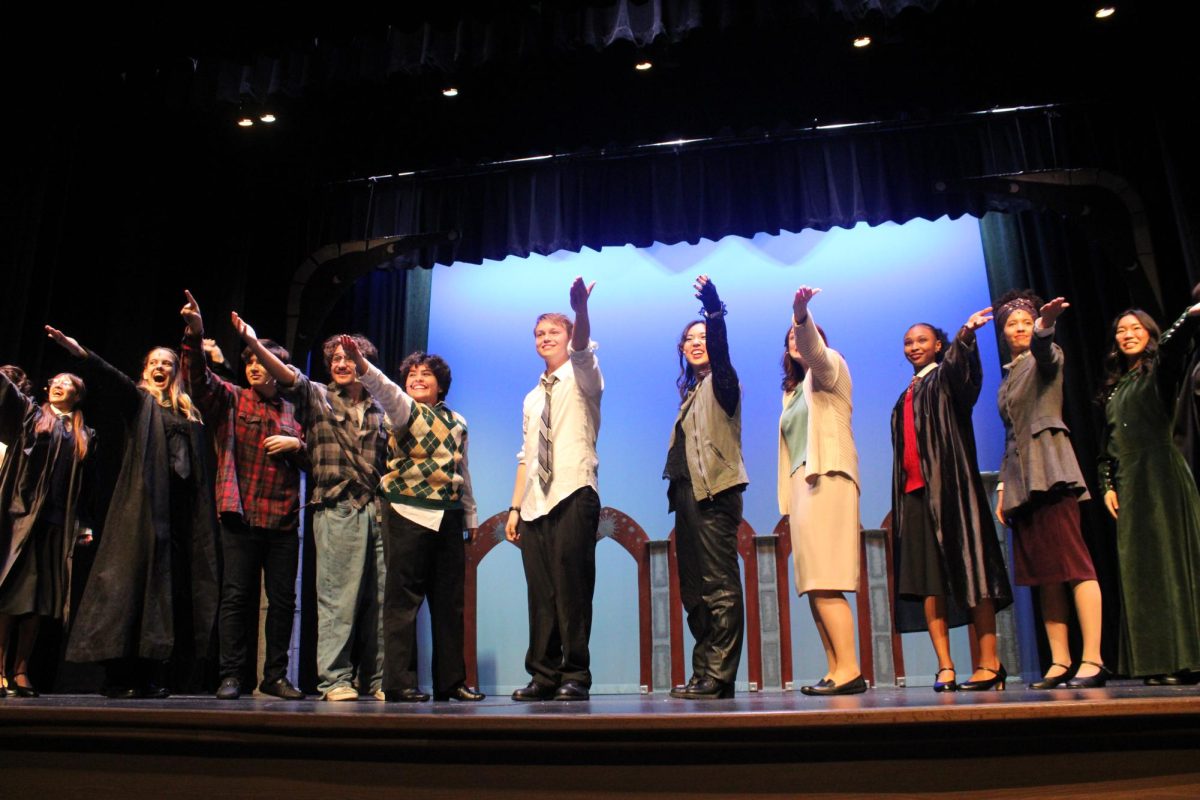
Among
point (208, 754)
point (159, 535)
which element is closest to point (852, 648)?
point (208, 754)

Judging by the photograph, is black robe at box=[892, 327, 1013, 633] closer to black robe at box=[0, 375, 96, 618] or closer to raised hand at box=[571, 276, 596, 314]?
raised hand at box=[571, 276, 596, 314]

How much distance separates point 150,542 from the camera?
3826mm

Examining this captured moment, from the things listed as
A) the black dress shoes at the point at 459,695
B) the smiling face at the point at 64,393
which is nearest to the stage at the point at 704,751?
the black dress shoes at the point at 459,695

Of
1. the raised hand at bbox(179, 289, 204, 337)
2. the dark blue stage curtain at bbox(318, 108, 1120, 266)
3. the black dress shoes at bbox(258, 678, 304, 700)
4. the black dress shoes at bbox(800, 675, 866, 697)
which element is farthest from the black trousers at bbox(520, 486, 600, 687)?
the dark blue stage curtain at bbox(318, 108, 1120, 266)

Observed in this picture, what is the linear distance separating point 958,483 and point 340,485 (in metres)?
2.42

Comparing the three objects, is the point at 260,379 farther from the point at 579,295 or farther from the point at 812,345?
the point at 812,345

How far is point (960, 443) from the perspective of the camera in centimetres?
359

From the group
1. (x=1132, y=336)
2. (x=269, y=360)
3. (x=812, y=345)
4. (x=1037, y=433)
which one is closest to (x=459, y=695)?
(x=269, y=360)

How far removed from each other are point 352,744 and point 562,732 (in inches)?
18.5

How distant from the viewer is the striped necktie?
130 inches

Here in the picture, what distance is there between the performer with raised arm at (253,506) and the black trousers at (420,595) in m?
0.70

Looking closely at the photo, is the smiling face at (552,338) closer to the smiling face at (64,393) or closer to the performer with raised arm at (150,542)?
the performer with raised arm at (150,542)

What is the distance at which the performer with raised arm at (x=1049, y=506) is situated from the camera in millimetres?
3340

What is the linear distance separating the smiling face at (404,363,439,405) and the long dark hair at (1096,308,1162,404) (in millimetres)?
2729
